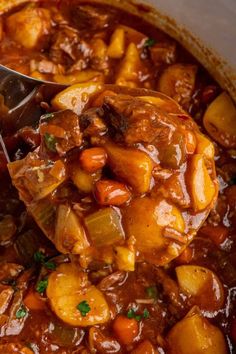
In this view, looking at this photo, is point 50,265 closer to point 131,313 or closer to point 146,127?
point 131,313

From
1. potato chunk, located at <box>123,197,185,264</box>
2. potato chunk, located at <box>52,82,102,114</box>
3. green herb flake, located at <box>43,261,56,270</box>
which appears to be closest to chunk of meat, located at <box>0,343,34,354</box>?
green herb flake, located at <box>43,261,56,270</box>

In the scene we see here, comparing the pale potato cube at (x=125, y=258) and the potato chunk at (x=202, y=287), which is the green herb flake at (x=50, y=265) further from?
the potato chunk at (x=202, y=287)

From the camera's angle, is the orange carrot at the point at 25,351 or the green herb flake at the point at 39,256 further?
the green herb flake at the point at 39,256

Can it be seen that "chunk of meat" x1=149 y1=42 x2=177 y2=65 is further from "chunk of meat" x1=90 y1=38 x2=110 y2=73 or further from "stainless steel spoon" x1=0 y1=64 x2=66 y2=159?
"stainless steel spoon" x1=0 y1=64 x2=66 y2=159

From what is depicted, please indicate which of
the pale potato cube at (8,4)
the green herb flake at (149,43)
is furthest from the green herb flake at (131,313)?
the pale potato cube at (8,4)

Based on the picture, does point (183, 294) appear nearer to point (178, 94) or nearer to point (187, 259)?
point (187, 259)
